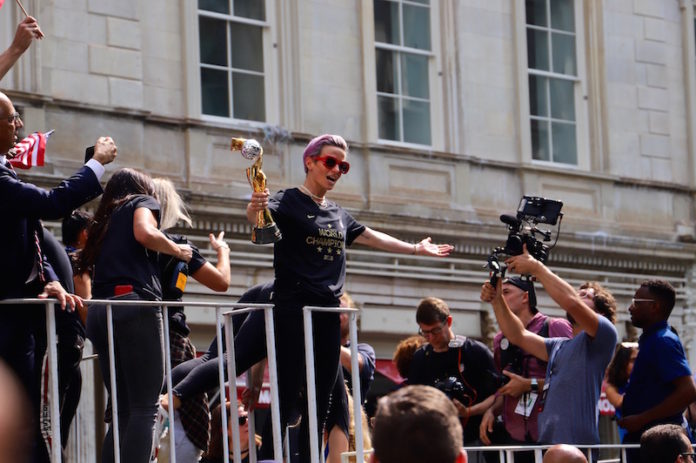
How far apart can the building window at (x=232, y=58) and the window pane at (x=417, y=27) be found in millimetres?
2217

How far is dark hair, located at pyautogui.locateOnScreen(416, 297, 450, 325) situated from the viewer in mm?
10555

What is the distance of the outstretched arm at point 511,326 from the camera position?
9305 millimetres

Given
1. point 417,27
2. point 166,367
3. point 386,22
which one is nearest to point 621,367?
point 166,367

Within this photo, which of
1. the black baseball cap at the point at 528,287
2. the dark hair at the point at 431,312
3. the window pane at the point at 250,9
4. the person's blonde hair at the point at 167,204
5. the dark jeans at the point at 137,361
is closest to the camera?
the dark jeans at the point at 137,361

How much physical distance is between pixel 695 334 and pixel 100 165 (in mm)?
15652

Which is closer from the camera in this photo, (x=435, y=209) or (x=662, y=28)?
(x=435, y=209)

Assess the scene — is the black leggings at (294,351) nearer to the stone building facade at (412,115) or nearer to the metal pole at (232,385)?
the metal pole at (232,385)

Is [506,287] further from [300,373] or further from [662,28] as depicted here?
[662,28]

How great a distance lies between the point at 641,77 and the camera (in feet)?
72.4

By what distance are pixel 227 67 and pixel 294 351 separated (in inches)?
390

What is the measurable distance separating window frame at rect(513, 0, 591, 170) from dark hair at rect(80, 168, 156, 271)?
1239cm

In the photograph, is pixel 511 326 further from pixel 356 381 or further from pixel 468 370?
pixel 468 370

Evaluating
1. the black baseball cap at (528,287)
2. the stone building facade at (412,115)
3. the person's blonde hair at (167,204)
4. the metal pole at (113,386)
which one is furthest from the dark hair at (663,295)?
the stone building facade at (412,115)

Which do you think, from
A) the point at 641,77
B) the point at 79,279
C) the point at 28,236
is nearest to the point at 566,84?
the point at 641,77
